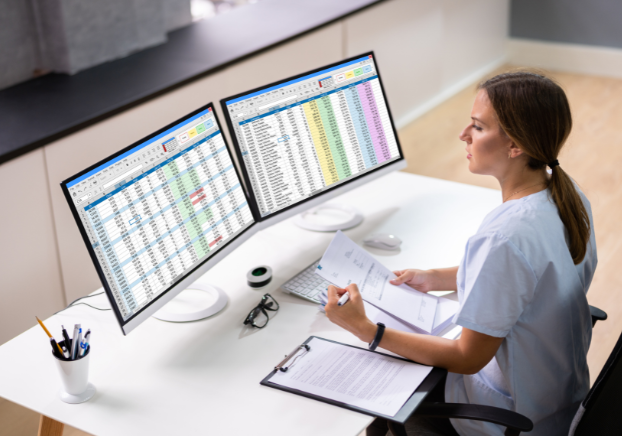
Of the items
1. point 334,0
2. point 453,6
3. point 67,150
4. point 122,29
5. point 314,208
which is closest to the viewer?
point 314,208

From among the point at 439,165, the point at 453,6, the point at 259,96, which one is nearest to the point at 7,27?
the point at 259,96

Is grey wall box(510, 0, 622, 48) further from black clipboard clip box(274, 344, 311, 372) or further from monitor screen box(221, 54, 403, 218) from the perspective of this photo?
black clipboard clip box(274, 344, 311, 372)

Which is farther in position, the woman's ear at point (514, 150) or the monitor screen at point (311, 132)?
the monitor screen at point (311, 132)

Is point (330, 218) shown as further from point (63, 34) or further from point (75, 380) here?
point (63, 34)

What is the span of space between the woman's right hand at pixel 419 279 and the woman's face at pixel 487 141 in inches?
13.4

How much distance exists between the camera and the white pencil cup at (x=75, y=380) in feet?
4.59

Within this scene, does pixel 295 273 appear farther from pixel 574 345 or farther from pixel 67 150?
pixel 67 150

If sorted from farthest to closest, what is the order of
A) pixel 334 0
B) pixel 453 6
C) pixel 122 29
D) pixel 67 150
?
pixel 453 6 → pixel 334 0 → pixel 122 29 → pixel 67 150

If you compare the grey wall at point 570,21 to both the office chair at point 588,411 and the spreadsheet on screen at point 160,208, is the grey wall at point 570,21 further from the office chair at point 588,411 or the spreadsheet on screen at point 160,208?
the office chair at point 588,411

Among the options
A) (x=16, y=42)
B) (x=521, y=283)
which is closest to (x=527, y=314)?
(x=521, y=283)

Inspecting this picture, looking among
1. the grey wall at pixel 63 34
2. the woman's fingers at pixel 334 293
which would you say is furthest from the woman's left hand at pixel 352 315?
the grey wall at pixel 63 34

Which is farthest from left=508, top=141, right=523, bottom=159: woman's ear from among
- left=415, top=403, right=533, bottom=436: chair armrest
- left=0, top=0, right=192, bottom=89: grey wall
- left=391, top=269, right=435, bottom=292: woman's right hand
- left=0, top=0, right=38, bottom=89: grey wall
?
left=0, top=0, right=38, bottom=89: grey wall

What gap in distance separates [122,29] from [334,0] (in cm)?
147

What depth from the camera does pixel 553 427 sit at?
1565 millimetres
